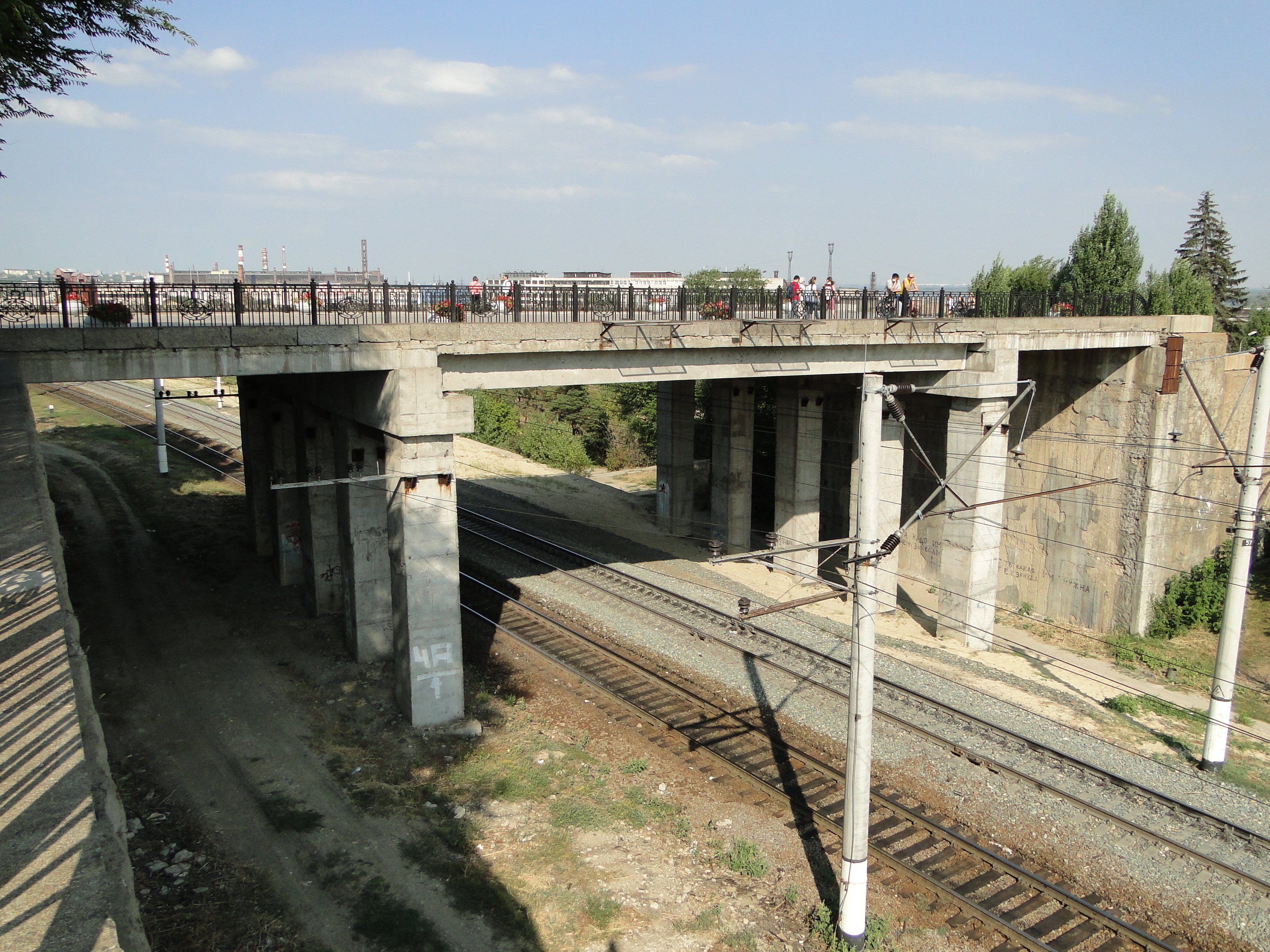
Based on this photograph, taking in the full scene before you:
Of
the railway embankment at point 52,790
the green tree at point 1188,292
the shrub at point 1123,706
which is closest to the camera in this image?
the railway embankment at point 52,790

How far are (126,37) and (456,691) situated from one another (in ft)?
43.7

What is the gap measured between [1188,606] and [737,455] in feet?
44.5

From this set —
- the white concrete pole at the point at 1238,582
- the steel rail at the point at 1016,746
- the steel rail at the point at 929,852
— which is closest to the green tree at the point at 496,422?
the steel rail at the point at 1016,746

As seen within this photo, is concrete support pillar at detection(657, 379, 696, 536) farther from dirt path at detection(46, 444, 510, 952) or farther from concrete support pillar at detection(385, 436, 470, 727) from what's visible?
concrete support pillar at detection(385, 436, 470, 727)

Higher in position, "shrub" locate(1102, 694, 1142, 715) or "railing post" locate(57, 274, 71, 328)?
"railing post" locate(57, 274, 71, 328)

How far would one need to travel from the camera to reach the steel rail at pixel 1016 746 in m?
12.7

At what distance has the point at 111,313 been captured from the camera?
554 inches

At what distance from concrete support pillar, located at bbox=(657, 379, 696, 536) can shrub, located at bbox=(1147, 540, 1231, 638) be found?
15.0 metres

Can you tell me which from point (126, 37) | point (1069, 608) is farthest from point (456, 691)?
point (1069, 608)

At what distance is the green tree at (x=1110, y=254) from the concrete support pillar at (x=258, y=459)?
106 feet

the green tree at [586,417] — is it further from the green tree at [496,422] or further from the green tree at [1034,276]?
the green tree at [1034,276]

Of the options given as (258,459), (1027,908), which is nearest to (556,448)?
(258,459)

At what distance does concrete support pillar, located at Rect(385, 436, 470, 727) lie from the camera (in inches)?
629

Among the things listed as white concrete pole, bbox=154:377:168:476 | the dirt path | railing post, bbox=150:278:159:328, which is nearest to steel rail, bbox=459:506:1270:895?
the dirt path
